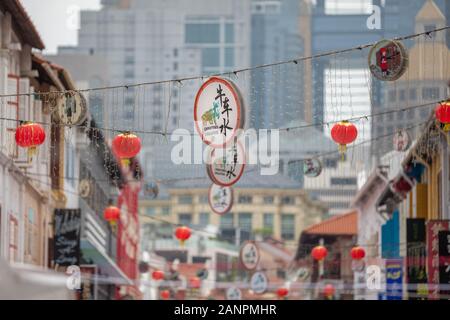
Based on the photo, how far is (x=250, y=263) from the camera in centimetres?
6062

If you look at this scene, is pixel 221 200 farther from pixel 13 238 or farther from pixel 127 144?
pixel 127 144

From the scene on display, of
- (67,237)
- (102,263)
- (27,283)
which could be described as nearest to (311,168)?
(67,237)

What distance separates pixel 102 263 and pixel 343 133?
100 ft

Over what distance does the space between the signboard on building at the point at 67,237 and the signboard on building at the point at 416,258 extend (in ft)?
29.0

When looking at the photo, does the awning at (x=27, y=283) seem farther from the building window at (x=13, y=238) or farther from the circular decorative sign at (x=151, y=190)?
the circular decorative sign at (x=151, y=190)

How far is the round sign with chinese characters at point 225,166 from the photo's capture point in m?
28.9

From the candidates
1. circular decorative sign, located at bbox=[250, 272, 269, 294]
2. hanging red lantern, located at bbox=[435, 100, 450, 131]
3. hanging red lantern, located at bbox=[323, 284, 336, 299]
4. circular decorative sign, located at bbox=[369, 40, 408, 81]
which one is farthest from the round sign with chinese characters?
hanging red lantern, located at bbox=[323, 284, 336, 299]

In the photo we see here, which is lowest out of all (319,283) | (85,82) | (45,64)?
(319,283)

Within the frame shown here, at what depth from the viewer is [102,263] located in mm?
59344

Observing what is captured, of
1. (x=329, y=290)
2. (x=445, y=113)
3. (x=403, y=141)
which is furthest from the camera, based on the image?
(x=329, y=290)

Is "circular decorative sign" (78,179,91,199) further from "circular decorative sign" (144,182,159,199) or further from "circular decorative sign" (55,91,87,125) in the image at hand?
"circular decorative sign" (55,91,87,125)
